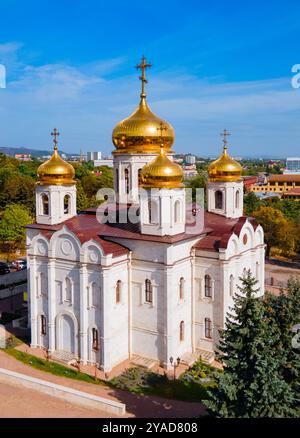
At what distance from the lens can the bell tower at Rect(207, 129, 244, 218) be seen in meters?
22.9

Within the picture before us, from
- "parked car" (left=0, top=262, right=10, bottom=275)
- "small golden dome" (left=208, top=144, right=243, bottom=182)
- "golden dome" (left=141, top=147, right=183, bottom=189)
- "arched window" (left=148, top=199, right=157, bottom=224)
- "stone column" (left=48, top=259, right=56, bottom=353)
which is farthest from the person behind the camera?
"parked car" (left=0, top=262, right=10, bottom=275)

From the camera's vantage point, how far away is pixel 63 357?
19.3 m

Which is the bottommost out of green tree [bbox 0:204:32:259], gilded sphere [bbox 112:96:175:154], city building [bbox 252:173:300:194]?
green tree [bbox 0:204:32:259]

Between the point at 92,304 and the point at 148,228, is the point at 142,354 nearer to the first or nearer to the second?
the point at 92,304

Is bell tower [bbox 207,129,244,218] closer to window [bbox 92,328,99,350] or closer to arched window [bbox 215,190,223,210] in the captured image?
arched window [bbox 215,190,223,210]

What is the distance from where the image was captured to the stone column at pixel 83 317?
1838cm

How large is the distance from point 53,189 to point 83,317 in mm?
6107

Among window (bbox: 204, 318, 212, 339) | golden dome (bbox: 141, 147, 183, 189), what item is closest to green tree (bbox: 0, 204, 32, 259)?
golden dome (bbox: 141, 147, 183, 189)

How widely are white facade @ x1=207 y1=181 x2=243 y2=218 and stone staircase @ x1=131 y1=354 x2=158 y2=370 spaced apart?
8.30m

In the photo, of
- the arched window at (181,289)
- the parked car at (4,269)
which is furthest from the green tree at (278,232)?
the parked car at (4,269)

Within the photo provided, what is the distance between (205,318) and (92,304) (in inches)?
194

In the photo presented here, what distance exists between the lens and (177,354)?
62.3ft

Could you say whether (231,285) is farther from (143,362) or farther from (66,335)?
(66,335)

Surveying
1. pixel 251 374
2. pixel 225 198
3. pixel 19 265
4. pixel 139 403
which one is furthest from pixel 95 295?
pixel 19 265
